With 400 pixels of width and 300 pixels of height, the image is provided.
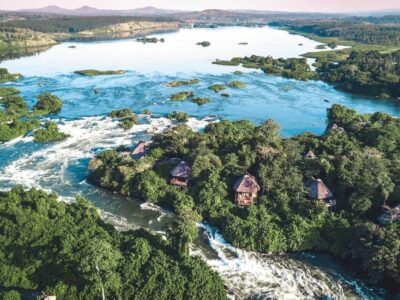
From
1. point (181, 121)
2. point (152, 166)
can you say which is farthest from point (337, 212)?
point (181, 121)

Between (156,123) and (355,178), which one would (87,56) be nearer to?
(156,123)

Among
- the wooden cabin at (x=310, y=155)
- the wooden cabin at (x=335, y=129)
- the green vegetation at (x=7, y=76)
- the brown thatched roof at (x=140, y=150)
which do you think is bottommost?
the green vegetation at (x=7, y=76)

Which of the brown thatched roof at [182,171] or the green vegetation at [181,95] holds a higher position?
the brown thatched roof at [182,171]

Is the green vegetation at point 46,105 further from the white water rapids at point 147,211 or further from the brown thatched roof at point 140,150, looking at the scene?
the brown thatched roof at point 140,150

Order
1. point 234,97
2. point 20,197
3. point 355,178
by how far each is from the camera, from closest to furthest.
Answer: point 20,197, point 355,178, point 234,97

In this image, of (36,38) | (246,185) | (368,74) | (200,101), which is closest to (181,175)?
(246,185)

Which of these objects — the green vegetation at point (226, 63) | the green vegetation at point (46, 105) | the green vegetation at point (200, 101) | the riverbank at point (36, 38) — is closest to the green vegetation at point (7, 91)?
the green vegetation at point (46, 105)

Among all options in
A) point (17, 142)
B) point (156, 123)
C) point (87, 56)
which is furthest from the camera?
point (87, 56)

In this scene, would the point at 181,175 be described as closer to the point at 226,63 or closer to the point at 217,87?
the point at 217,87
